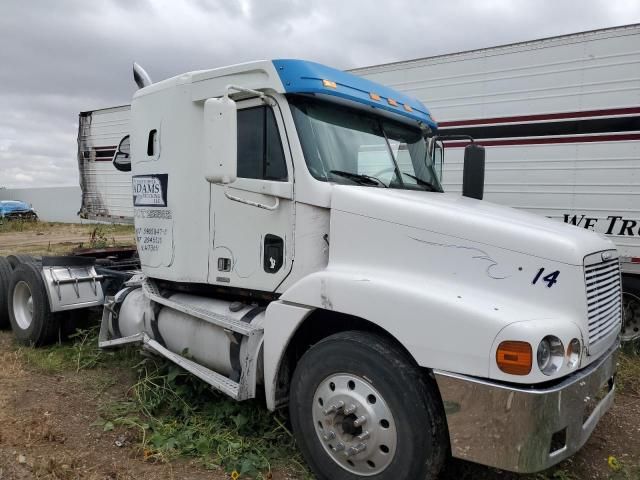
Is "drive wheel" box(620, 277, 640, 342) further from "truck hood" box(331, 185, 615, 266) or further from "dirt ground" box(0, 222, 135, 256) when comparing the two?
"dirt ground" box(0, 222, 135, 256)

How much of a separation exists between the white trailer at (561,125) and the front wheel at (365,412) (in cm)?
422

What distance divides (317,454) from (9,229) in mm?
28106

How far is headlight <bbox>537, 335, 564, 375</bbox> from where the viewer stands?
2.60m

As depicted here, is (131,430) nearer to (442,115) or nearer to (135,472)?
(135,472)

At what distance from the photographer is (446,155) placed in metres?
7.13

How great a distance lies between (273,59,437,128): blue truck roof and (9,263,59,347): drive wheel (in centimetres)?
404

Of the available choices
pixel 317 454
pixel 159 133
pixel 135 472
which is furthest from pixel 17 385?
pixel 317 454

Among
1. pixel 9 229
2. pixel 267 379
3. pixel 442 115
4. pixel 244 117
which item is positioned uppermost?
pixel 442 115

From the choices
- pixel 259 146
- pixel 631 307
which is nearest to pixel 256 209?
pixel 259 146

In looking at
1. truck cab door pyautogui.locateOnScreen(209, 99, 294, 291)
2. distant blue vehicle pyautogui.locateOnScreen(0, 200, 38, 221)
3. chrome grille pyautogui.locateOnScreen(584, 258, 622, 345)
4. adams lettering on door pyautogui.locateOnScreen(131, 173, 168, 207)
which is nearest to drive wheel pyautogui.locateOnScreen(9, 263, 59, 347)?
adams lettering on door pyautogui.locateOnScreen(131, 173, 168, 207)

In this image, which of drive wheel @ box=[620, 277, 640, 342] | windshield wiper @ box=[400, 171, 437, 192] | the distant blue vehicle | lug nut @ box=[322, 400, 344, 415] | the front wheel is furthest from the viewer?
the distant blue vehicle

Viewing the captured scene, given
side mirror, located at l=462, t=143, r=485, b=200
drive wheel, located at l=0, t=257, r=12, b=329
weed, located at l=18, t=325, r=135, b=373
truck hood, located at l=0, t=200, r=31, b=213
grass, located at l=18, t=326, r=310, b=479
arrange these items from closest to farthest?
1. grass, located at l=18, t=326, r=310, b=479
2. side mirror, located at l=462, t=143, r=485, b=200
3. weed, located at l=18, t=325, r=135, b=373
4. drive wheel, located at l=0, t=257, r=12, b=329
5. truck hood, located at l=0, t=200, r=31, b=213

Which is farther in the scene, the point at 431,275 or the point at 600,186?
the point at 600,186

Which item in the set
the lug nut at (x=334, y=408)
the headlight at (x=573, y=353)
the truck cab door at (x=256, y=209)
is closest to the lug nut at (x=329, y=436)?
the lug nut at (x=334, y=408)
